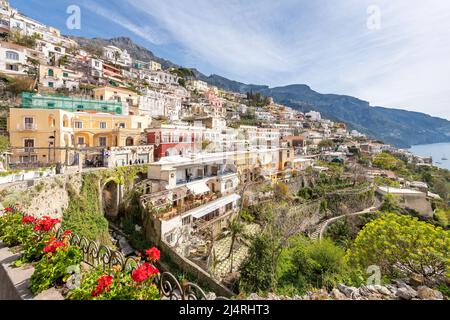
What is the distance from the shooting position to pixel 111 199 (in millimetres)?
15469

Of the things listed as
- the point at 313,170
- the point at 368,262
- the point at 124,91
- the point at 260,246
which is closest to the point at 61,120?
the point at 124,91

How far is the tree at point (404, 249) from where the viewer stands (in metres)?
6.75

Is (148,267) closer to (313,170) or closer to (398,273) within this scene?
(398,273)

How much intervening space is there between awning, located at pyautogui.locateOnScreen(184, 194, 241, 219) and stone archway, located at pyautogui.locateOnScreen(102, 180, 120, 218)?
5.77 metres

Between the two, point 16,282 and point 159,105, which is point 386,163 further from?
point 16,282

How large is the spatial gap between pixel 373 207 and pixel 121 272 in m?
30.9

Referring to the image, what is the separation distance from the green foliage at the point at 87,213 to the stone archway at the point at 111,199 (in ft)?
4.45

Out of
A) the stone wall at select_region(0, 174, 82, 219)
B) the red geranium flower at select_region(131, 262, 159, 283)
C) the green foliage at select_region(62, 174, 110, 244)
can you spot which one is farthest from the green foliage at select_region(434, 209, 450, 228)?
the stone wall at select_region(0, 174, 82, 219)

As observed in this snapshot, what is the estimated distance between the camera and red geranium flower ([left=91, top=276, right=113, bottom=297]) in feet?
7.47

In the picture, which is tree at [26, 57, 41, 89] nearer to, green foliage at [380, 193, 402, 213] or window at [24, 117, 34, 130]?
window at [24, 117, 34, 130]

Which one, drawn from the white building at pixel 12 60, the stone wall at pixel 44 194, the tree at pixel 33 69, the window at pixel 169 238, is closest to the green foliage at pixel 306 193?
the window at pixel 169 238

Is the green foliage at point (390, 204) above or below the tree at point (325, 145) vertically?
below

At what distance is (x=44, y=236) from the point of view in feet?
11.1

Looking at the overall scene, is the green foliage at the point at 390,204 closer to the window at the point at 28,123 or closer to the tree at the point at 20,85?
the window at the point at 28,123
